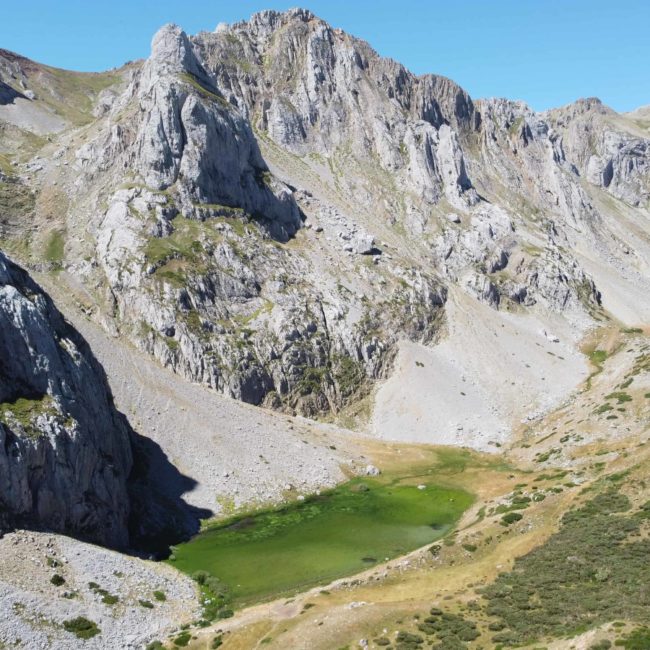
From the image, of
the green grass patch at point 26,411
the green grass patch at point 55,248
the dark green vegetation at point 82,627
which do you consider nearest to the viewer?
the dark green vegetation at point 82,627

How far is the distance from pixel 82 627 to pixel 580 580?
40390mm

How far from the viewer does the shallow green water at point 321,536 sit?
207 feet

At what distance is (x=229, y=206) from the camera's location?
492ft

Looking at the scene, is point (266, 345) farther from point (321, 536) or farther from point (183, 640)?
point (183, 640)

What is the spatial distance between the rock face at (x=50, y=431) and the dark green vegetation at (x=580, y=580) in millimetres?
42933

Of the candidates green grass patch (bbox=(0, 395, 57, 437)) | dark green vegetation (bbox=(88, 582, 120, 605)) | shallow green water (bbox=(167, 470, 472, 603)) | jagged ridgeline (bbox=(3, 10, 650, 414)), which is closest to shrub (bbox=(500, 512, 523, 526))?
shallow green water (bbox=(167, 470, 472, 603))

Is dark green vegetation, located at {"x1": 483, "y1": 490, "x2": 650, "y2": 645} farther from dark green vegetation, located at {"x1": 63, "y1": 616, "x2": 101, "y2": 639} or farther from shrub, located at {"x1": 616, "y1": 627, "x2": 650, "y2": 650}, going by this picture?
dark green vegetation, located at {"x1": 63, "y1": 616, "x2": 101, "y2": 639}

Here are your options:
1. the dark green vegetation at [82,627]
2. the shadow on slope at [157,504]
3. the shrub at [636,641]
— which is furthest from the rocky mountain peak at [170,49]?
the shrub at [636,641]

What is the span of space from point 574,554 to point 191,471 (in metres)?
57.1

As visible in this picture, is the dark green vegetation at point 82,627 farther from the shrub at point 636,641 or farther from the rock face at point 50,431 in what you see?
the shrub at point 636,641

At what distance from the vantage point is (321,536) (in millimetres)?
74812

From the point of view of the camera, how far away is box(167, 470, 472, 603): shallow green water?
63.0m

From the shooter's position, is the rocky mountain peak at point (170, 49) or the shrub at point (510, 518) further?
the rocky mountain peak at point (170, 49)

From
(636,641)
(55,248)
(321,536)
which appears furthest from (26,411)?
(55,248)
